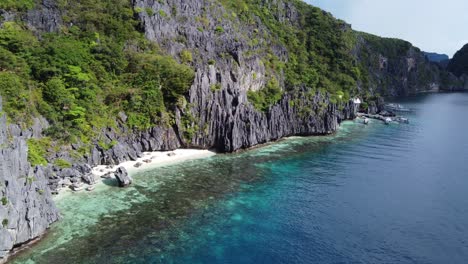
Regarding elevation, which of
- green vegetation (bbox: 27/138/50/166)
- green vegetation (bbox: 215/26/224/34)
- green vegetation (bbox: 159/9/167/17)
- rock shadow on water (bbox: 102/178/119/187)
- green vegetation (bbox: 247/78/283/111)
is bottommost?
rock shadow on water (bbox: 102/178/119/187)

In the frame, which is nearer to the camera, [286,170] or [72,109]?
[72,109]

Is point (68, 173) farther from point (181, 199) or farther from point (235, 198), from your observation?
point (235, 198)

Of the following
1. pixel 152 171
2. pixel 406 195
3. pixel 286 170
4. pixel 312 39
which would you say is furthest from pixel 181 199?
pixel 312 39

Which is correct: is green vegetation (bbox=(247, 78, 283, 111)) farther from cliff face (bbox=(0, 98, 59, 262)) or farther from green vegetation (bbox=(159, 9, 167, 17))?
cliff face (bbox=(0, 98, 59, 262))

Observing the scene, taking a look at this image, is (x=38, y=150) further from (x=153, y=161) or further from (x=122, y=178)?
(x=153, y=161)

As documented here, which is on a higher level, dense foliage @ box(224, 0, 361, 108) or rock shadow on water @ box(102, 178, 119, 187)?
dense foliage @ box(224, 0, 361, 108)

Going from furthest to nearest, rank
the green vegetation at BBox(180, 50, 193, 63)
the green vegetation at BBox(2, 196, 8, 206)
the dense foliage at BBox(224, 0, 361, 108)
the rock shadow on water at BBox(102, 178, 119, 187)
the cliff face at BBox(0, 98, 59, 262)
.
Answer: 1. the dense foliage at BBox(224, 0, 361, 108)
2. the green vegetation at BBox(180, 50, 193, 63)
3. the rock shadow on water at BBox(102, 178, 119, 187)
4. the cliff face at BBox(0, 98, 59, 262)
5. the green vegetation at BBox(2, 196, 8, 206)

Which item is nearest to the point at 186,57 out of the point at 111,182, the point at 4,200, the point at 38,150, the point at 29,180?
the point at 111,182

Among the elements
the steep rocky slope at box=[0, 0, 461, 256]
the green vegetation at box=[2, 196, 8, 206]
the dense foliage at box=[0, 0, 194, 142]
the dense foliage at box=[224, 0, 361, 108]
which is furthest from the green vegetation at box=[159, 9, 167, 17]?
the green vegetation at box=[2, 196, 8, 206]
